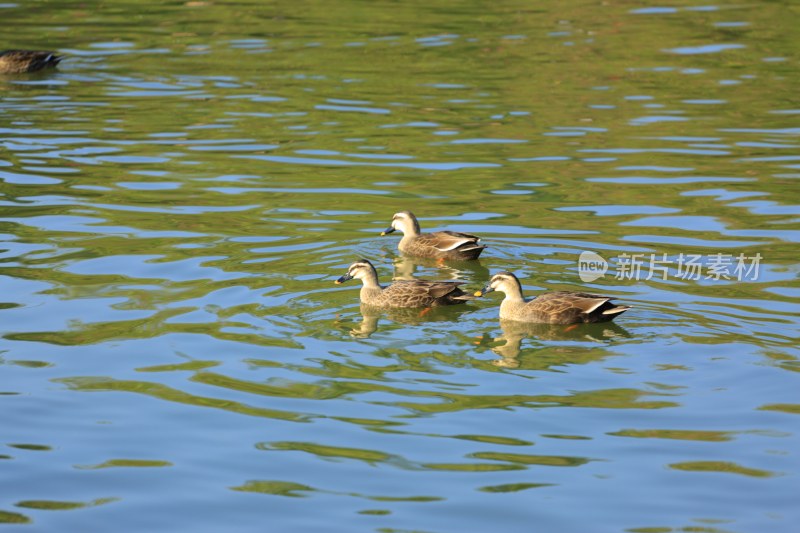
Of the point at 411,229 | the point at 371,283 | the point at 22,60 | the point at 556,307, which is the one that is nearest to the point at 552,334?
the point at 556,307

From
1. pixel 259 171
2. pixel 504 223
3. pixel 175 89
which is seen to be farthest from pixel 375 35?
pixel 504 223

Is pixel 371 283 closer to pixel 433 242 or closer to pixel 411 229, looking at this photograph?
Answer: pixel 433 242

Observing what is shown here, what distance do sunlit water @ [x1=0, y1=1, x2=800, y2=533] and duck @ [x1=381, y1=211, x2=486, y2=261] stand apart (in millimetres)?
172

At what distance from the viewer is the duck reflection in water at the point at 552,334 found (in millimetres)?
11312

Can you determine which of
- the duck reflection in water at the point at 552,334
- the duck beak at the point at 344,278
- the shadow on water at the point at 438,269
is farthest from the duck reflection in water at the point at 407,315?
the shadow on water at the point at 438,269

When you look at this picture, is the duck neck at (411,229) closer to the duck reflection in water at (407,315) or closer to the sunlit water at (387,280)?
the sunlit water at (387,280)

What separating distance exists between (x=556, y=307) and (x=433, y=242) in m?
3.09

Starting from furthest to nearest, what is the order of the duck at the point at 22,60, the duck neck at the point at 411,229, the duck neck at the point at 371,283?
the duck at the point at 22,60 → the duck neck at the point at 411,229 → the duck neck at the point at 371,283

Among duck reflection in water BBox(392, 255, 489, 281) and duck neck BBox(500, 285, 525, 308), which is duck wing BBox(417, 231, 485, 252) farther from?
duck neck BBox(500, 285, 525, 308)

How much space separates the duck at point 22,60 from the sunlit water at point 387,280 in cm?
26

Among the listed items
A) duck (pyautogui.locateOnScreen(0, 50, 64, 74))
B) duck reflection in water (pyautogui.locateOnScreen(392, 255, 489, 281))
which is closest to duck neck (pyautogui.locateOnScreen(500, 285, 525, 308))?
duck reflection in water (pyautogui.locateOnScreen(392, 255, 489, 281))

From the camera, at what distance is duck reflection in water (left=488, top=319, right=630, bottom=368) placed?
445 inches

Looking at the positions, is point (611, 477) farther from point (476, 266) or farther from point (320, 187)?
point (320, 187)

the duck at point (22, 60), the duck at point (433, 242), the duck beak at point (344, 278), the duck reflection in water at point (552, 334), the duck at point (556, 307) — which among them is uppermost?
the duck at point (22, 60)
